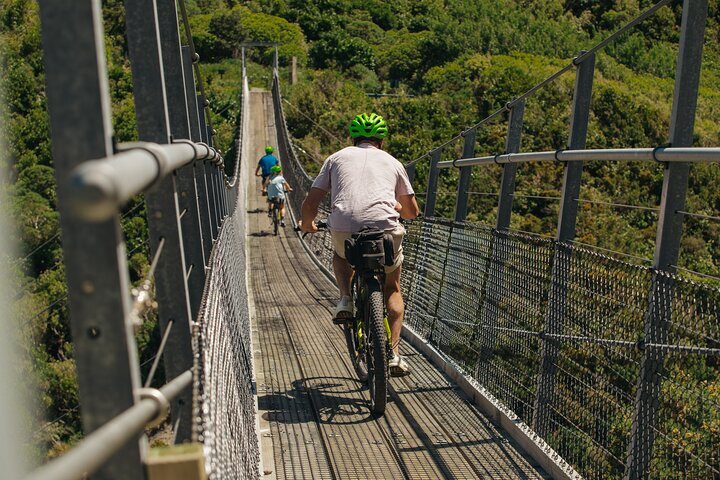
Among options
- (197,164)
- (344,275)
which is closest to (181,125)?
(197,164)

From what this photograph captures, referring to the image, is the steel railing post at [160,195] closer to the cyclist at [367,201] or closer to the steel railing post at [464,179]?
the cyclist at [367,201]

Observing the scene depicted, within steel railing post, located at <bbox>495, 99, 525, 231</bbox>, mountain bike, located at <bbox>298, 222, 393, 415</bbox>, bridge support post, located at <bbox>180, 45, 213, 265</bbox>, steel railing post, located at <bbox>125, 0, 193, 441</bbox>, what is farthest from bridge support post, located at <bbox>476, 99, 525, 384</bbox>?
steel railing post, located at <bbox>125, 0, 193, 441</bbox>

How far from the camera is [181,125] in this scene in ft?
10.4

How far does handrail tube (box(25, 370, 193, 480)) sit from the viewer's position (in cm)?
86

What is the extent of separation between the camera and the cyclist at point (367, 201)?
4.72 metres

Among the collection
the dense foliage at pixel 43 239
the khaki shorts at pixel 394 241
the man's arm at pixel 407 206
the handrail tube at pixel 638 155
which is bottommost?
the dense foliage at pixel 43 239

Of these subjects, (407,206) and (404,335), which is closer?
(407,206)

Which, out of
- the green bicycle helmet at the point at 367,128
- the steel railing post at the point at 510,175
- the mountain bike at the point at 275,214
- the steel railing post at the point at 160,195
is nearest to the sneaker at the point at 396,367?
the steel railing post at the point at 510,175

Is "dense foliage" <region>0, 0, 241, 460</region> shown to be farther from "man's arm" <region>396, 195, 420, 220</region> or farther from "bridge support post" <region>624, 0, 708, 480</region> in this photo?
"bridge support post" <region>624, 0, 708, 480</region>

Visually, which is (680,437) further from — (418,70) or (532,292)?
(418,70)

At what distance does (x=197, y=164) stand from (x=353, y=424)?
148cm

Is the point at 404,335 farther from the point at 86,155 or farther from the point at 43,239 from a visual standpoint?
the point at 43,239

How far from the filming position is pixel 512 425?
4273 millimetres

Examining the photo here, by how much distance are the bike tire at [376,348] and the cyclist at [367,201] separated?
18cm
